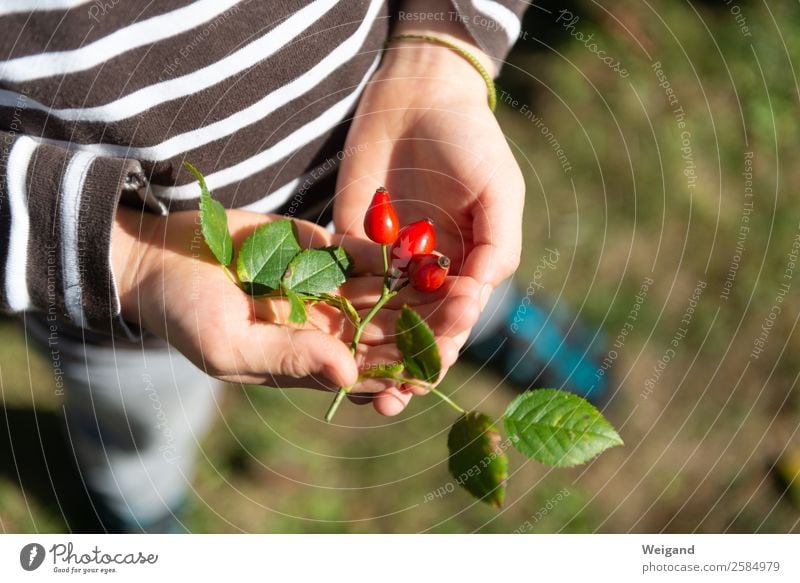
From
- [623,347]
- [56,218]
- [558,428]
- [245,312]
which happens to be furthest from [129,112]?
[623,347]

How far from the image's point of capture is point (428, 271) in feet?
2.51

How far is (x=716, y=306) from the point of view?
1.53 meters

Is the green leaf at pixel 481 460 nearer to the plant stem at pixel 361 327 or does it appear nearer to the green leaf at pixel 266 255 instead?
the plant stem at pixel 361 327

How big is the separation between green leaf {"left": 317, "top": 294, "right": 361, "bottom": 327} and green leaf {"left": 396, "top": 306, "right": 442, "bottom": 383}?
63mm

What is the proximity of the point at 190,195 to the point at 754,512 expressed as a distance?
1.18 m

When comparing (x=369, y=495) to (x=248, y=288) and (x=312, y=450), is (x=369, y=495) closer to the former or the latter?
(x=312, y=450)

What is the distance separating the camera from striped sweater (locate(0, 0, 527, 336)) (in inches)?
29.5

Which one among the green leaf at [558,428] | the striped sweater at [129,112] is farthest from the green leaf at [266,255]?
the green leaf at [558,428]

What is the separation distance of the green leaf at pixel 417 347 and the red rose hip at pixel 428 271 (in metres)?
0.04

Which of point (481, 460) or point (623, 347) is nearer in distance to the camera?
point (481, 460)

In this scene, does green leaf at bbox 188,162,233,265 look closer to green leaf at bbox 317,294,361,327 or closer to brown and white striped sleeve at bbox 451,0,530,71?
green leaf at bbox 317,294,361,327

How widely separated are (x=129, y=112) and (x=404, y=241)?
34 centimetres

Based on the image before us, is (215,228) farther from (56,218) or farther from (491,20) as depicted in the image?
(491,20)
